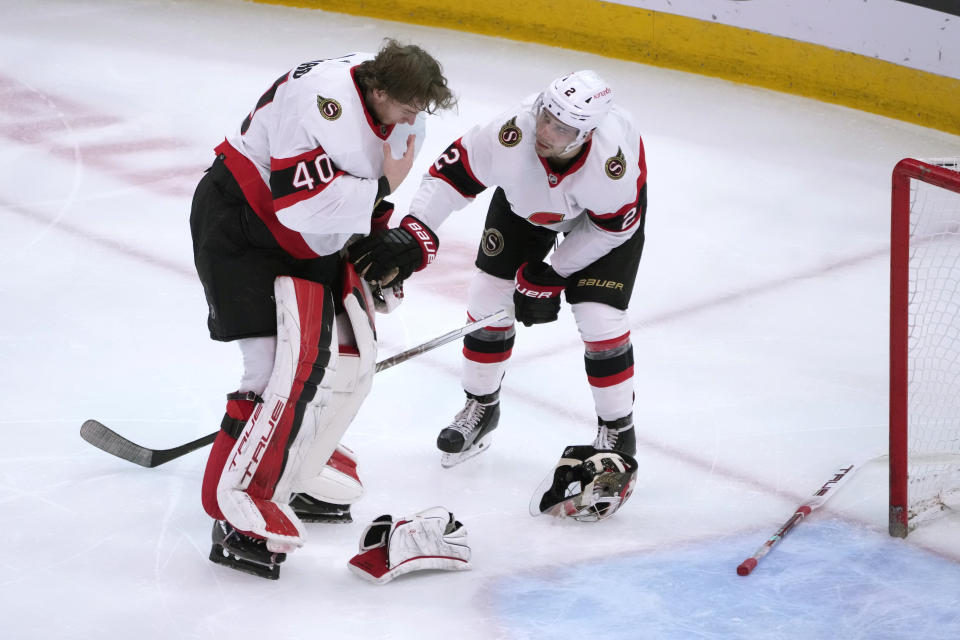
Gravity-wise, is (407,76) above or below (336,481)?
above

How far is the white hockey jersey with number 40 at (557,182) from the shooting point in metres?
2.50

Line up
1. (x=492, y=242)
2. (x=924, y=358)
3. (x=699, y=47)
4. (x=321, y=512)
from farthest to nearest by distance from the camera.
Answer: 1. (x=699, y=47)
2. (x=924, y=358)
3. (x=492, y=242)
4. (x=321, y=512)

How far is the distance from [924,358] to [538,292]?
1.19 metres

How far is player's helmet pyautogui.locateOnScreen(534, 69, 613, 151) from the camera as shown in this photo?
2363mm

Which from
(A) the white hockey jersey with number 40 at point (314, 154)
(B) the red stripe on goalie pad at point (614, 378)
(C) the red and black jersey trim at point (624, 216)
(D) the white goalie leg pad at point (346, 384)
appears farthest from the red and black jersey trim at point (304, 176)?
(B) the red stripe on goalie pad at point (614, 378)

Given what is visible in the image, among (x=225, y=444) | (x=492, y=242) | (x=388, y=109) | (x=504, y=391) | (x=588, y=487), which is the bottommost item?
(x=504, y=391)

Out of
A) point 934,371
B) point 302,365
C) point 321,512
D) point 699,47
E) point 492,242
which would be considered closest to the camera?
point 302,365

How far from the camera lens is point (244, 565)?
2.37 m

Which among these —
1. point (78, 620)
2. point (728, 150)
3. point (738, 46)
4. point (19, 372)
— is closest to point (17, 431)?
point (19, 372)

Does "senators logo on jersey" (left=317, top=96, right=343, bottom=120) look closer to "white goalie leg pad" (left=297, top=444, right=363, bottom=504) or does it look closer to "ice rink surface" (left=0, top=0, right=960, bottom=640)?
"white goalie leg pad" (left=297, top=444, right=363, bottom=504)

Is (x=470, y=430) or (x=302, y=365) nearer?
(x=302, y=365)

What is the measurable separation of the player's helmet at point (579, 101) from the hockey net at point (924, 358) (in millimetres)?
637

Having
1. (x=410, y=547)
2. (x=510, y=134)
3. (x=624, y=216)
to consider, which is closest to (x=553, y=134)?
(x=510, y=134)

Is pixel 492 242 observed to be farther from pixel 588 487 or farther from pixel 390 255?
pixel 588 487
